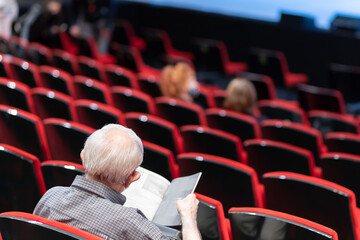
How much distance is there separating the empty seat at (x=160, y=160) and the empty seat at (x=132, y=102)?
0.91 metres

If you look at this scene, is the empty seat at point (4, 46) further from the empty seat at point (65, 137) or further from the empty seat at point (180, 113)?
the empty seat at point (65, 137)

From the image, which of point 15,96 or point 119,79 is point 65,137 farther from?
point 119,79

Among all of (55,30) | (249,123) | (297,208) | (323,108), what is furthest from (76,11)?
(297,208)

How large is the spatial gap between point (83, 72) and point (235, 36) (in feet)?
7.77

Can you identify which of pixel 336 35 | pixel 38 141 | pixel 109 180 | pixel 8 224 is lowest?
pixel 8 224

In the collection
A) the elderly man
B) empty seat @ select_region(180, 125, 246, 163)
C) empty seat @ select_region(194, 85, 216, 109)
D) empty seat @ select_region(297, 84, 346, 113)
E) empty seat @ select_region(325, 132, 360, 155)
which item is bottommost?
the elderly man

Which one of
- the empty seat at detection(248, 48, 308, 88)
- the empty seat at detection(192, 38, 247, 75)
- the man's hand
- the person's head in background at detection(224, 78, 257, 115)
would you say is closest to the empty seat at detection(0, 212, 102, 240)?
the man's hand

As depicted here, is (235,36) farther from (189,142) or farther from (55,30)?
(189,142)

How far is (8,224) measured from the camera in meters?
1.17

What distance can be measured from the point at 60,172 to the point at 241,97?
1605mm

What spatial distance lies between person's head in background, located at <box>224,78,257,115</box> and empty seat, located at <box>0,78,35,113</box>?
1.08 metres

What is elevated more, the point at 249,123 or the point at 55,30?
the point at 55,30

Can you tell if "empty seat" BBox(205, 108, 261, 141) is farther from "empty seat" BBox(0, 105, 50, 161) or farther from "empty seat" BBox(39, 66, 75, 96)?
"empty seat" BBox(0, 105, 50, 161)

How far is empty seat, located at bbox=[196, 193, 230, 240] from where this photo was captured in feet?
4.57
